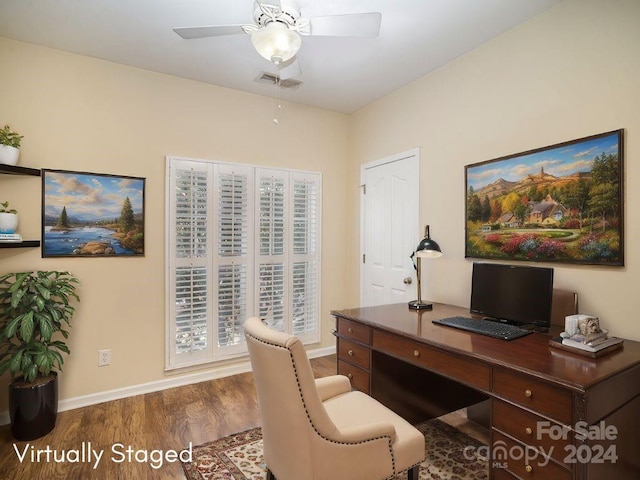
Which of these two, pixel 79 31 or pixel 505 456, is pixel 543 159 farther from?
pixel 79 31

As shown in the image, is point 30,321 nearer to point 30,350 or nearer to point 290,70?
point 30,350

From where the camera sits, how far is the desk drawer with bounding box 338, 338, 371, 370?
224cm

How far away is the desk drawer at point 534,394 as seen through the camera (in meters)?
1.26

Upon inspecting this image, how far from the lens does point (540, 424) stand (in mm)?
1333

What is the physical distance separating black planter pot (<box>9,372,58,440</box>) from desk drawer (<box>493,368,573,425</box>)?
2.76 m

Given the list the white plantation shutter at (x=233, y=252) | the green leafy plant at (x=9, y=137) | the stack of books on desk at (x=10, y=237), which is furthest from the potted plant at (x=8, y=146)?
the white plantation shutter at (x=233, y=252)

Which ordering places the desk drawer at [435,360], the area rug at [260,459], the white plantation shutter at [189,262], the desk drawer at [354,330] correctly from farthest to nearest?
the white plantation shutter at [189,262], the desk drawer at [354,330], the area rug at [260,459], the desk drawer at [435,360]

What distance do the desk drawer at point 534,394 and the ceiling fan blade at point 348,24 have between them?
5.85 feet

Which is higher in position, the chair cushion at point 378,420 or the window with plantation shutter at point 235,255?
the window with plantation shutter at point 235,255

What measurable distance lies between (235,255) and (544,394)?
2655mm

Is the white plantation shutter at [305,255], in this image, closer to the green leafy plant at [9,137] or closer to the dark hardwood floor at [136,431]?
the dark hardwood floor at [136,431]

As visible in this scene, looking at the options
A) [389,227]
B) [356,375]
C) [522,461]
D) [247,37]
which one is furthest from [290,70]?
[522,461]

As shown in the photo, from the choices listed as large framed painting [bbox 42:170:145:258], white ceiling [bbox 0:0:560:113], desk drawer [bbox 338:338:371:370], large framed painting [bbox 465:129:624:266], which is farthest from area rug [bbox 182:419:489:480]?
white ceiling [bbox 0:0:560:113]

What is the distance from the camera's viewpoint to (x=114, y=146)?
2.85 metres
